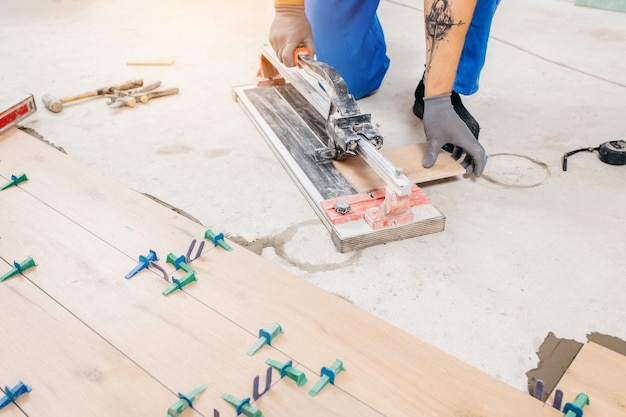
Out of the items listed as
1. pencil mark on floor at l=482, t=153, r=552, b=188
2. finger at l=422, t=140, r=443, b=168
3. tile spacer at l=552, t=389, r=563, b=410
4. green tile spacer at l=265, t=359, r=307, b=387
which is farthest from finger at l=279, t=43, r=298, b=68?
tile spacer at l=552, t=389, r=563, b=410

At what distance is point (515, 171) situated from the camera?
2.20 meters

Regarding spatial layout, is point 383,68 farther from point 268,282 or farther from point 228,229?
point 268,282

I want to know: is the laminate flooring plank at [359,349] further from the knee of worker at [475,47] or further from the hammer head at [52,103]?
the hammer head at [52,103]

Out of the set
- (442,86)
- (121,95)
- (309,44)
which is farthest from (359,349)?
(121,95)

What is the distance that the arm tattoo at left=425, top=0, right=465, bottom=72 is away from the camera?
2027 millimetres

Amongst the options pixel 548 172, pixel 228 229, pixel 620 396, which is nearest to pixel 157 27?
pixel 228 229

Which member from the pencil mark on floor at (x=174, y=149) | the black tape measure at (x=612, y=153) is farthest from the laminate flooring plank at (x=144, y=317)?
the black tape measure at (x=612, y=153)

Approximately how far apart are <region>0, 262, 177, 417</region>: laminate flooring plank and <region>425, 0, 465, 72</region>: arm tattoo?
156 centimetres

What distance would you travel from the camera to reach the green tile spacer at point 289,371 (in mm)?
1216

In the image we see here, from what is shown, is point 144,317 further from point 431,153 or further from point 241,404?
point 431,153

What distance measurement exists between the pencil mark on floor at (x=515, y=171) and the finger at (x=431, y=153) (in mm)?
230

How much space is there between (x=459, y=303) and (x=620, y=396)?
463 millimetres

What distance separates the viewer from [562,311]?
4.95 feet

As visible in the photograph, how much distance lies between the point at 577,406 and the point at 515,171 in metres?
1.23
